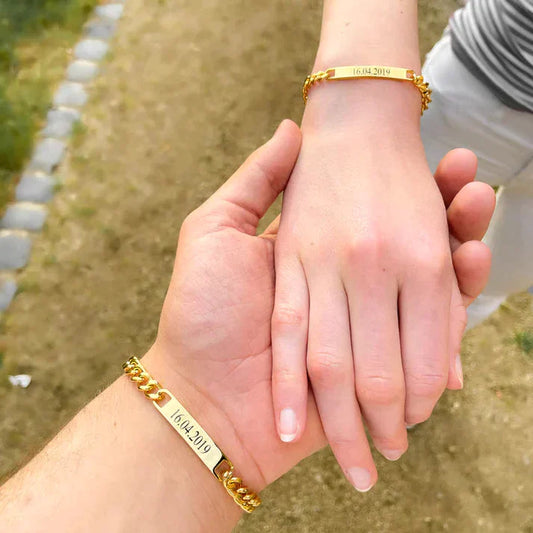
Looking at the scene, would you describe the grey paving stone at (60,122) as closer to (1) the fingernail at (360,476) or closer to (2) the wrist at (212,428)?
(2) the wrist at (212,428)

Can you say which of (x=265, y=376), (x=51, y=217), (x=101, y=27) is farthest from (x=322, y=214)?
(x=101, y=27)

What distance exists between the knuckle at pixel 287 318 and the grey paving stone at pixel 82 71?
1668 mm

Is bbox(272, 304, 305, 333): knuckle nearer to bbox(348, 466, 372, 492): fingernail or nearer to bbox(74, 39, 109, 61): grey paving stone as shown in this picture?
bbox(348, 466, 372, 492): fingernail

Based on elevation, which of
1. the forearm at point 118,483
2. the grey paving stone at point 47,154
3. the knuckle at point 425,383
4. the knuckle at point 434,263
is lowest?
the grey paving stone at point 47,154

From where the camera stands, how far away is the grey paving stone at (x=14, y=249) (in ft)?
5.93

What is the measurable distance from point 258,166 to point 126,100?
135 centimetres

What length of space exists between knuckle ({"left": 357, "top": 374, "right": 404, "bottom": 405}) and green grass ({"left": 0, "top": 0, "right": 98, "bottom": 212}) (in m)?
1.59

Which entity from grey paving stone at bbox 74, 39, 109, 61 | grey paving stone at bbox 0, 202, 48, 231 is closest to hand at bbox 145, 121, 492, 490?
grey paving stone at bbox 0, 202, 48, 231

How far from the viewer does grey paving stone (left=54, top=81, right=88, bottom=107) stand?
2078 mm

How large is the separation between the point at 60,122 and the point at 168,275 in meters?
0.76

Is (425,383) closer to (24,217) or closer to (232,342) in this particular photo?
(232,342)

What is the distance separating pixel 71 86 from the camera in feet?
6.92

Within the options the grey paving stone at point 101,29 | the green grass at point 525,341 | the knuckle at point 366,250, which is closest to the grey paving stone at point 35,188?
the grey paving stone at point 101,29

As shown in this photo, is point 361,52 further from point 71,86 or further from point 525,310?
point 71,86
